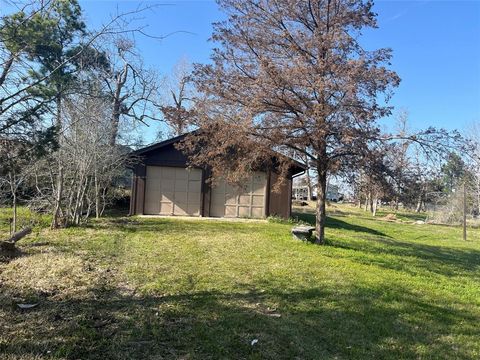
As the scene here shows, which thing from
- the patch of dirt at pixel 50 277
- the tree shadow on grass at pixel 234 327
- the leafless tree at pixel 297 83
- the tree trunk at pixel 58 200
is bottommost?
the tree shadow on grass at pixel 234 327

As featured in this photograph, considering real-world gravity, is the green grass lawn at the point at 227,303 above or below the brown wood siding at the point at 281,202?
below

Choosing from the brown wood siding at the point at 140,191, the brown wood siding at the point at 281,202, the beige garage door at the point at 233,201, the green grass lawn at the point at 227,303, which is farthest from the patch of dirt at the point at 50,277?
the brown wood siding at the point at 281,202

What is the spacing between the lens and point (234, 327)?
4.33 m

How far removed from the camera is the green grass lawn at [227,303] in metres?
3.84

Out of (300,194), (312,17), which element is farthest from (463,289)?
(300,194)

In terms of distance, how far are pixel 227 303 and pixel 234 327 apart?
85cm

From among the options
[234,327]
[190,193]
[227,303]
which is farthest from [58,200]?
[234,327]

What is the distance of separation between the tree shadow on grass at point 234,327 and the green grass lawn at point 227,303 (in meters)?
0.02

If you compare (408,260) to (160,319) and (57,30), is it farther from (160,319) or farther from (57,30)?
(57,30)

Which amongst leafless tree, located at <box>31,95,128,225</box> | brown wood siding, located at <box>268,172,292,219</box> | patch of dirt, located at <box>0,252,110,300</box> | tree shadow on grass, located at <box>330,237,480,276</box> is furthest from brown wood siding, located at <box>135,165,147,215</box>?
patch of dirt, located at <box>0,252,110,300</box>

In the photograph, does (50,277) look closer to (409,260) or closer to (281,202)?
(409,260)

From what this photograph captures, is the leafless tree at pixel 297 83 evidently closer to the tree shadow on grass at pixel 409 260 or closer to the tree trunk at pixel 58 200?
the tree shadow on grass at pixel 409 260

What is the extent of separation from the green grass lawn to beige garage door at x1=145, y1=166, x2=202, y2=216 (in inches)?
303

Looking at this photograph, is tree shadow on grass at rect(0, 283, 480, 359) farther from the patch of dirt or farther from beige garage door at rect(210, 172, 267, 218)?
beige garage door at rect(210, 172, 267, 218)
